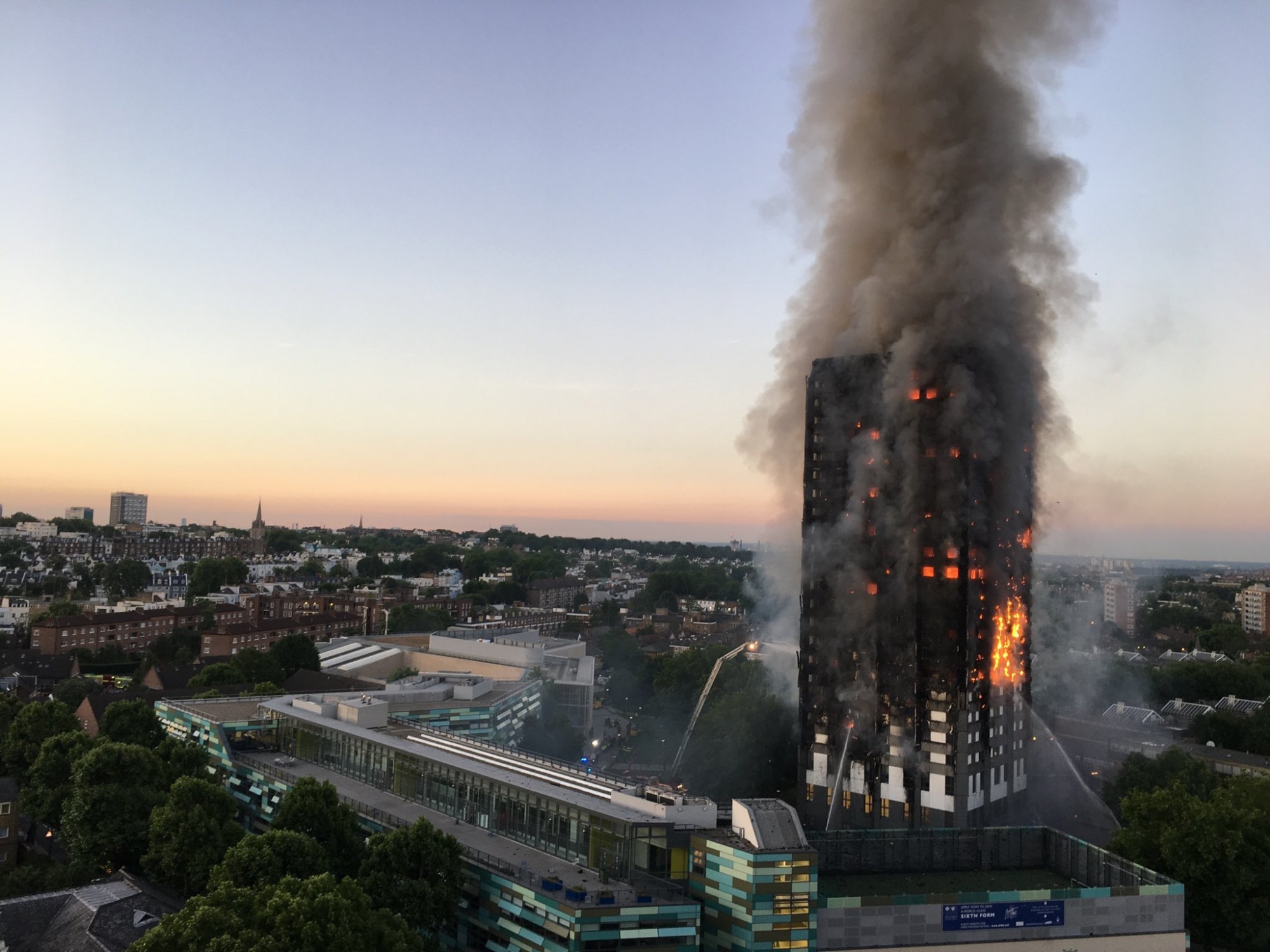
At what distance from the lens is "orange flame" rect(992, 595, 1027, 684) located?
4994cm

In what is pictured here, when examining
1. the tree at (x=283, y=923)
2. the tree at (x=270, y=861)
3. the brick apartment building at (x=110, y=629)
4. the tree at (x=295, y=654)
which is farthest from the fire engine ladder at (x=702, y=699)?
the brick apartment building at (x=110, y=629)

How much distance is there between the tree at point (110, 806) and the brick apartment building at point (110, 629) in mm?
63078

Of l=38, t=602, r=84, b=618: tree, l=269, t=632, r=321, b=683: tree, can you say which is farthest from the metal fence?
l=38, t=602, r=84, b=618: tree

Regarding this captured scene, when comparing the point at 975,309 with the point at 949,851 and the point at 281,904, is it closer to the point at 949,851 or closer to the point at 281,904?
the point at 949,851

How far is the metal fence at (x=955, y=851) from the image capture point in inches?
1542

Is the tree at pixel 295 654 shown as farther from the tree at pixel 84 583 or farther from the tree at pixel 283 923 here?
the tree at pixel 84 583

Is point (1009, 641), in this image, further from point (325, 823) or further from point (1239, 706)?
point (1239, 706)

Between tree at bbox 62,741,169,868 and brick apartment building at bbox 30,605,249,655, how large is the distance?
207 feet

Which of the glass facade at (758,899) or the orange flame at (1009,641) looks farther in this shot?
the orange flame at (1009,641)

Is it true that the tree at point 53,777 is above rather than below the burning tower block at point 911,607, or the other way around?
below

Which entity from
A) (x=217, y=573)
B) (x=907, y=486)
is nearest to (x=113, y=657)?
(x=217, y=573)

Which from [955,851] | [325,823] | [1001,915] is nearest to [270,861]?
[325,823]

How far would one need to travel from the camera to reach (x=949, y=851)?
133 ft

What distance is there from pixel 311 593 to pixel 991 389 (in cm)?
11094
